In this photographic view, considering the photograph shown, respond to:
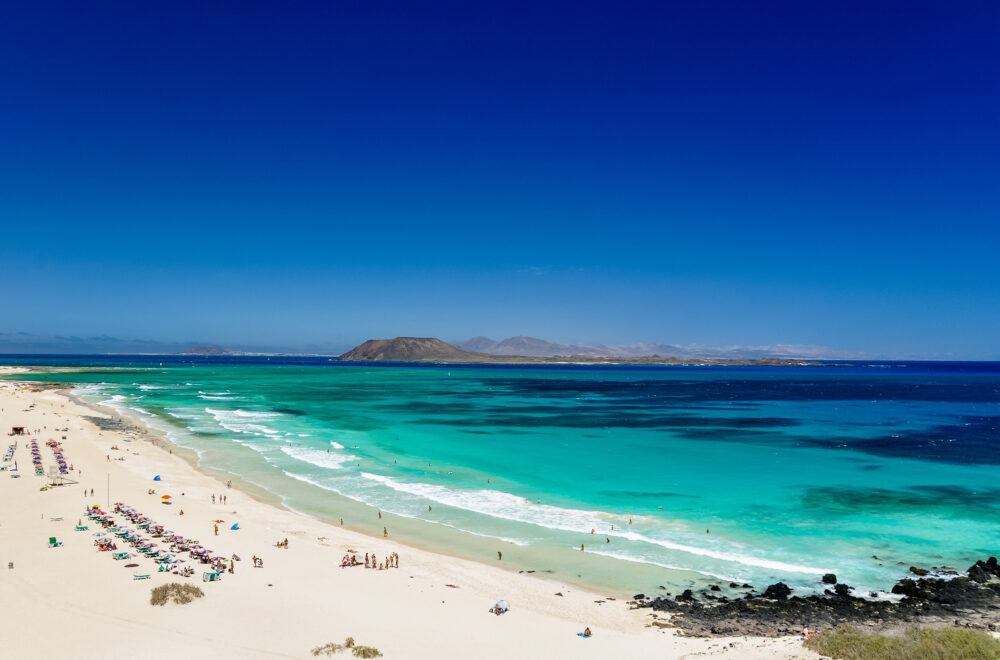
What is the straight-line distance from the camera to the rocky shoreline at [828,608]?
17828mm

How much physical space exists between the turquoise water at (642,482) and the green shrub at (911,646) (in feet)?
18.3

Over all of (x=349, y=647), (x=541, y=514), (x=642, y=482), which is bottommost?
(x=541, y=514)

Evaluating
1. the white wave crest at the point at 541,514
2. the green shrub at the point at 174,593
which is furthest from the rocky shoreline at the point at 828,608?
the green shrub at the point at 174,593

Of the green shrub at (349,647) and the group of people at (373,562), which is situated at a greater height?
the green shrub at (349,647)

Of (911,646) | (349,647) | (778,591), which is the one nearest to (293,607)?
(349,647)

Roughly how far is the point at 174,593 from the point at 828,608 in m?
21.3

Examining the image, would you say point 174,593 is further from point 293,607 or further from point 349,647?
point 349,647

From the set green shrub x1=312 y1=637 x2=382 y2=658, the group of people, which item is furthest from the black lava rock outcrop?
the group of people

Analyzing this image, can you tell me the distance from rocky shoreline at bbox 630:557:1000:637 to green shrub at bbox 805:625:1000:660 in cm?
176

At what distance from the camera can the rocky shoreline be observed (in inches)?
702

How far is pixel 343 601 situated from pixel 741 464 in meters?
33.7

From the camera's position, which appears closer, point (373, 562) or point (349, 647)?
point (349, 647)

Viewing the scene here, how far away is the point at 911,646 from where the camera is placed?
14.9 metres

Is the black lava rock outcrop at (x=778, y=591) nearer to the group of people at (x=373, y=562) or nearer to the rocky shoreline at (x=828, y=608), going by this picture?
the rocky shoreline at (x=828, y=608)
